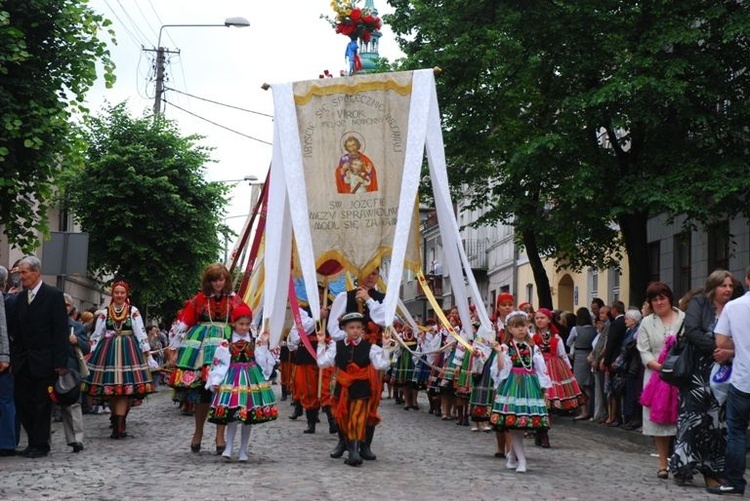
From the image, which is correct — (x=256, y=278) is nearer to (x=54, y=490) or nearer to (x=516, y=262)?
(x=54, y=490)

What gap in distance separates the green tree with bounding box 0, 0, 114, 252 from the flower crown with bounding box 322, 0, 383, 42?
5393 mm

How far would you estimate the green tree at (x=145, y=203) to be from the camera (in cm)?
3444

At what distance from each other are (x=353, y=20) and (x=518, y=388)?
5442mm

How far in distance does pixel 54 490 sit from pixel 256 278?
4.98 meters

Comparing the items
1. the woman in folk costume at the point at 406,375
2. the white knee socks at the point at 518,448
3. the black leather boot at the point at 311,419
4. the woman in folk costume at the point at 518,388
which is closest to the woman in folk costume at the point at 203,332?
the woman in folk costume at the point at 518,388

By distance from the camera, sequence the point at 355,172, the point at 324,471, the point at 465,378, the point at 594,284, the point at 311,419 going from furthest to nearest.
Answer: the point at 594,284, the point at 465,378, the point at 311,419, the point at 355,172, the point at 324,471

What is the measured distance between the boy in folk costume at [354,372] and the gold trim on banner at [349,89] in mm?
2493

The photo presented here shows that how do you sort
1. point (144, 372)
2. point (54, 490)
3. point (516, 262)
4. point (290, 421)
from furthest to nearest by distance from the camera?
1. point (516, 262)
2. point (290, 421)
3. point (144, 372)
4. point (54, 490)

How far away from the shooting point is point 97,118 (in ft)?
117

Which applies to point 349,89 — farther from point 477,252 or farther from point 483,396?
point 477,252

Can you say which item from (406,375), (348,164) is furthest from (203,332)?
(406,375)

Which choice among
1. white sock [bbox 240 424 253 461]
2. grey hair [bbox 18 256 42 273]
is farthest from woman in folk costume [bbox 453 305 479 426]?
grey hair [bbox 18 256 42 273]

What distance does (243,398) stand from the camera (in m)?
12.2

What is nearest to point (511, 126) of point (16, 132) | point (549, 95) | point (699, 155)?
point (549, 95)
